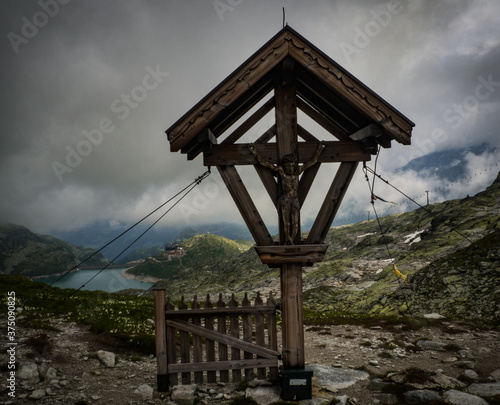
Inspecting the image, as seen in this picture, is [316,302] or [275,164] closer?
[275,164]

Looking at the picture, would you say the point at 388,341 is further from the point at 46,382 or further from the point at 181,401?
the point at 46,382

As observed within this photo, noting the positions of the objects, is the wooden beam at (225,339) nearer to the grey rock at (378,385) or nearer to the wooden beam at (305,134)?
the grey rock at (378,385)

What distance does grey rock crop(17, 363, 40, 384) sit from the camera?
6453mm

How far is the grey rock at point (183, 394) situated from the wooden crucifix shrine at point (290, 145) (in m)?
2.03

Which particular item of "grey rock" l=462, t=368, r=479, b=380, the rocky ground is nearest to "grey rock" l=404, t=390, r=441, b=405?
the rocky ground

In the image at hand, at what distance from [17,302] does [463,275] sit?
30.3m

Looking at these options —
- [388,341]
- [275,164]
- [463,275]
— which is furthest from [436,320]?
[275,164]

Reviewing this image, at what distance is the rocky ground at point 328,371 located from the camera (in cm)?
557

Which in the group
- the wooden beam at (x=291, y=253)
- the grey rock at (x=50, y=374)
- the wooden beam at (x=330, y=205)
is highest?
the wooden beam at (x=330, y=205)

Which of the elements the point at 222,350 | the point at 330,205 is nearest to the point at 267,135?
the point at 330,205

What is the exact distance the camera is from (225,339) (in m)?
6.09

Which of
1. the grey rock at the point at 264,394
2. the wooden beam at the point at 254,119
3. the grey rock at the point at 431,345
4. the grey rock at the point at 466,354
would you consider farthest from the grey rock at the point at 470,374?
the wooden beam at the point at 254,119

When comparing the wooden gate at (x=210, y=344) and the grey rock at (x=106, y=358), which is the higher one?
the wooden gate at (x=210, y=344)

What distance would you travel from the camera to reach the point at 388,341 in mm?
10977
